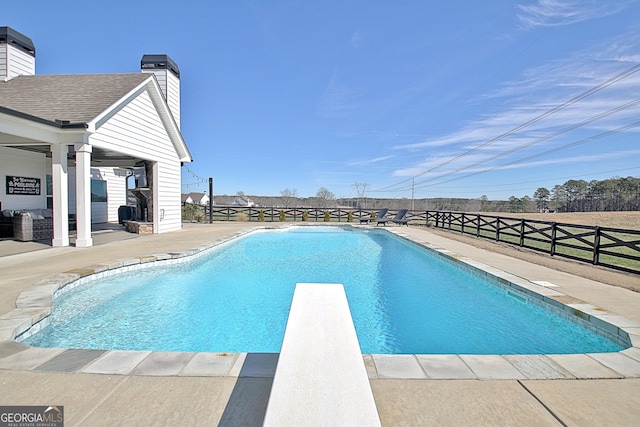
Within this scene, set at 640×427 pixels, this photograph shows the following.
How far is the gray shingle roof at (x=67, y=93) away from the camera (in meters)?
7.70

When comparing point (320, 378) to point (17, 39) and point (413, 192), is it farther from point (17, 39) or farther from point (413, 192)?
point (413, 192)

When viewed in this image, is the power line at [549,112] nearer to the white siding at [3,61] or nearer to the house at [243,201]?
the house at [243,201]

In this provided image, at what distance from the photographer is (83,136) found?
23.8 feet

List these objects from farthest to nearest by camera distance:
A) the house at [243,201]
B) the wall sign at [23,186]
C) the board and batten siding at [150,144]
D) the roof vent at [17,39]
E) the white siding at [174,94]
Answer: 1. the house at [243,201]
2. the white siding at [174,94]
3. the roof vent at [17,39]
4. the wall sign at [23,186]
5. the board and batten siding at [150,144]

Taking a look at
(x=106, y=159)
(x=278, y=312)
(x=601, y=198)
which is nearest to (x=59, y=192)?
(x=106, y=159)

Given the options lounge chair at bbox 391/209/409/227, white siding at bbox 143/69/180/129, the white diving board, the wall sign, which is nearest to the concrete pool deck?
the white diving board

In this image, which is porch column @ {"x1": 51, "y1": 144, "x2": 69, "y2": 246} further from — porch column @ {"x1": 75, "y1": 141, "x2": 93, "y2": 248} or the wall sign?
the wall sign

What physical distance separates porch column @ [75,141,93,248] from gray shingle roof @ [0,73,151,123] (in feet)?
2.48

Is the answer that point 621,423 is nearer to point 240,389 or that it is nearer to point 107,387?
point 240,389

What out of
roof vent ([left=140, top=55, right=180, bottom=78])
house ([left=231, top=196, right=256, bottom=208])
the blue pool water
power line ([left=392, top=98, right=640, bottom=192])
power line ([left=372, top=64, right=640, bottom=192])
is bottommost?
the blue pool water

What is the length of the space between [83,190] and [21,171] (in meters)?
4.04

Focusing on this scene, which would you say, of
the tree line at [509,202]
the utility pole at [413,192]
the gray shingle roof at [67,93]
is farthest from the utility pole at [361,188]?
the gray shingle roof at [67,93]

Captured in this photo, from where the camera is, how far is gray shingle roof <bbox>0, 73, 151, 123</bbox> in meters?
7.70

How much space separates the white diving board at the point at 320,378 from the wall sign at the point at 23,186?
11.3 meters
